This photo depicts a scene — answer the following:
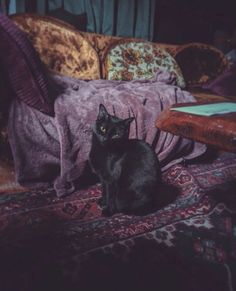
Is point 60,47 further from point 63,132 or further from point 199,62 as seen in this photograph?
point 199,62

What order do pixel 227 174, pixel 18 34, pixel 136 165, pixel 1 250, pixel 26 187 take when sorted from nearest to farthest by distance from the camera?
1. pixel 1 250
2. pixel 136 165
3. pixel 18 34
4. pixel 26 187
5. pixel 227 174

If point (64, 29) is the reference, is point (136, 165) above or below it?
below

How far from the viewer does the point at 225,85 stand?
318 cm

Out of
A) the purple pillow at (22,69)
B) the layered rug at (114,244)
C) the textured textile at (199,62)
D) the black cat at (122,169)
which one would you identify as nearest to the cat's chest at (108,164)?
the black cat at (122,169)

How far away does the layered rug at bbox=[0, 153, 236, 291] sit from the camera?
3.43 ft

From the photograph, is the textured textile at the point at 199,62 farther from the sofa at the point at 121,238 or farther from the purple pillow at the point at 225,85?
the sofa at the point at 121,238

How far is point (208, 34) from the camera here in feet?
15.1

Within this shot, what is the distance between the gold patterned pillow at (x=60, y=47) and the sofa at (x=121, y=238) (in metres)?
1.15

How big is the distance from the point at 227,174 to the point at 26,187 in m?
1.16

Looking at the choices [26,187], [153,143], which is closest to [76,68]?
[153,143]

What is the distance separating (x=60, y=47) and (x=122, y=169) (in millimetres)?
1599

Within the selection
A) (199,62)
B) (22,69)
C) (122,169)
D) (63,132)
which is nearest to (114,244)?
(122,169)

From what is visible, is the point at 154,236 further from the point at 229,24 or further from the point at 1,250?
the point at 229,24

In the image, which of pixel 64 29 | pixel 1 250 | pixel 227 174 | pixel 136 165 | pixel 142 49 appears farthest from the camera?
pixel 142 49
